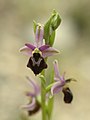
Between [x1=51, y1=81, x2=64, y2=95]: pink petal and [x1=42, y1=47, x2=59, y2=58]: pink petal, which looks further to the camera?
[x1=51, y1=81, x2=64, y2=95]: pink petal

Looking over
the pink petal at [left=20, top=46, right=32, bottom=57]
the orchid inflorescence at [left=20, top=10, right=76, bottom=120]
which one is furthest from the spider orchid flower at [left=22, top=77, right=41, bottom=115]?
the pink petal at [left=20, top=46, right=32, bottom=57]

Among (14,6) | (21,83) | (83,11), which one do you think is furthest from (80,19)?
(21,83)

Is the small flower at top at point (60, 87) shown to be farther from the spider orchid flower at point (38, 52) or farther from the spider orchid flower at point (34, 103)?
the spider orchid flower at point (34, 103)

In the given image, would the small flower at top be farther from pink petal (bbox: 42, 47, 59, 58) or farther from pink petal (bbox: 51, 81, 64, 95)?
pink petal (bbox: 42, 47, 59, 58)

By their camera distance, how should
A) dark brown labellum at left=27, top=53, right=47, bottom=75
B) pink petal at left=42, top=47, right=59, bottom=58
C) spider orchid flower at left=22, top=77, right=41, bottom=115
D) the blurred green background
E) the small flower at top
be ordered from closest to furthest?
dark brown labellum at left=27, top=53, right=47, bottom=75, pink petal at left=42, top=47, right=59, bottom=58, the small flower at top, spider orchid flower at left=22, top=77, right=41, bottom=115, the blurred green background

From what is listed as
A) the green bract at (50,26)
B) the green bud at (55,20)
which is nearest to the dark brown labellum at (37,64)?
the green bract at (50,26)

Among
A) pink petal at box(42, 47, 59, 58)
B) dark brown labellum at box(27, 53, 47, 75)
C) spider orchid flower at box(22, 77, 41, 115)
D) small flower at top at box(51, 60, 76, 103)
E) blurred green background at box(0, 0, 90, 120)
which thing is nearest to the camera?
dark brown labellum at box(27, 53, 47, 75)

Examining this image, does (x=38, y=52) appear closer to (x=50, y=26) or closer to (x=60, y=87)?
(x=50, y=26)
